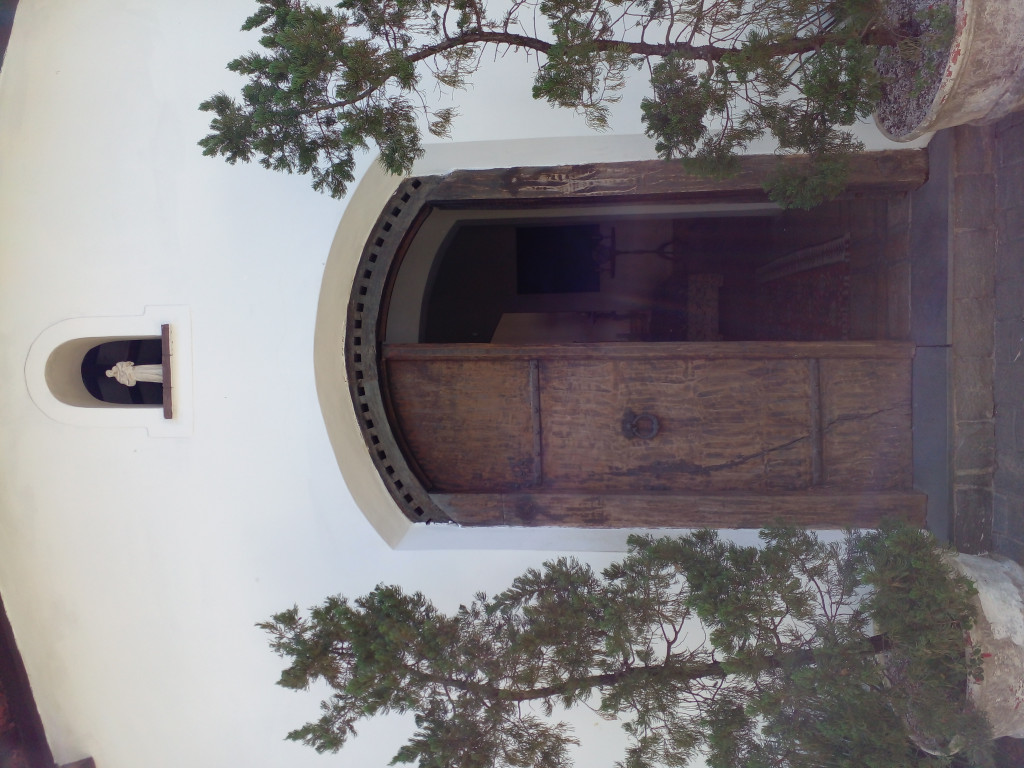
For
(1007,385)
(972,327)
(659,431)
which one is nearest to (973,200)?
(972,327)

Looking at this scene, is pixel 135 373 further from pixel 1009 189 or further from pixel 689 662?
pixel 1009 189

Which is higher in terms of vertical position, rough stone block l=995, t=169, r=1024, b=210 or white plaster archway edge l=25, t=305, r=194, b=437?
rough stone block l=995, t=169, r=1024, b=210

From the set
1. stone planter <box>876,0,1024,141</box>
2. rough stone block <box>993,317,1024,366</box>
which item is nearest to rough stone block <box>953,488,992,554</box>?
rough stone block <box>993,317,1024,366</box>

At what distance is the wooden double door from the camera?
3.19 m

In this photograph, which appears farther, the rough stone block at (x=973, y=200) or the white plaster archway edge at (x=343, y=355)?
the white plaster archway edge at (x=343, y=355)

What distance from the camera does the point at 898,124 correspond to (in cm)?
253

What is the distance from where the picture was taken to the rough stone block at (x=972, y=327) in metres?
2.88

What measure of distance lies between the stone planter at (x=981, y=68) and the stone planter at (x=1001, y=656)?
63.4 inches

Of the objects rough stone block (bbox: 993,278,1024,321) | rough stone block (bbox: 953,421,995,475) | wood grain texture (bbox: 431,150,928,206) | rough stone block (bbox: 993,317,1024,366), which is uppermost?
wood grain texture (bbox: 431,150,928,206)

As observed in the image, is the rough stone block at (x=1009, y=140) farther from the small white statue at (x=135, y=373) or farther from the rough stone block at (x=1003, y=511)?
the small white statue at (x=135, y=373)

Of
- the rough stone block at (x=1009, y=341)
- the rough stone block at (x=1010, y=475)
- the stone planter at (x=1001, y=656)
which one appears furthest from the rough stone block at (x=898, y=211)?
the stone planter at (x=1001, y=656)

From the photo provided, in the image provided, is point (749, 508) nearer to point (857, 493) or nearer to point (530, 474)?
point (857, 493)

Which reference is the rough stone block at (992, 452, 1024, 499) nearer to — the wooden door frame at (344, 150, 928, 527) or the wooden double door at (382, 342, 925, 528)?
the wooden double door at (382, 342, 925, 528)

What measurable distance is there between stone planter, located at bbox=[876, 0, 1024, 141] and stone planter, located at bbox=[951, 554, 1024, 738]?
1610 mm
